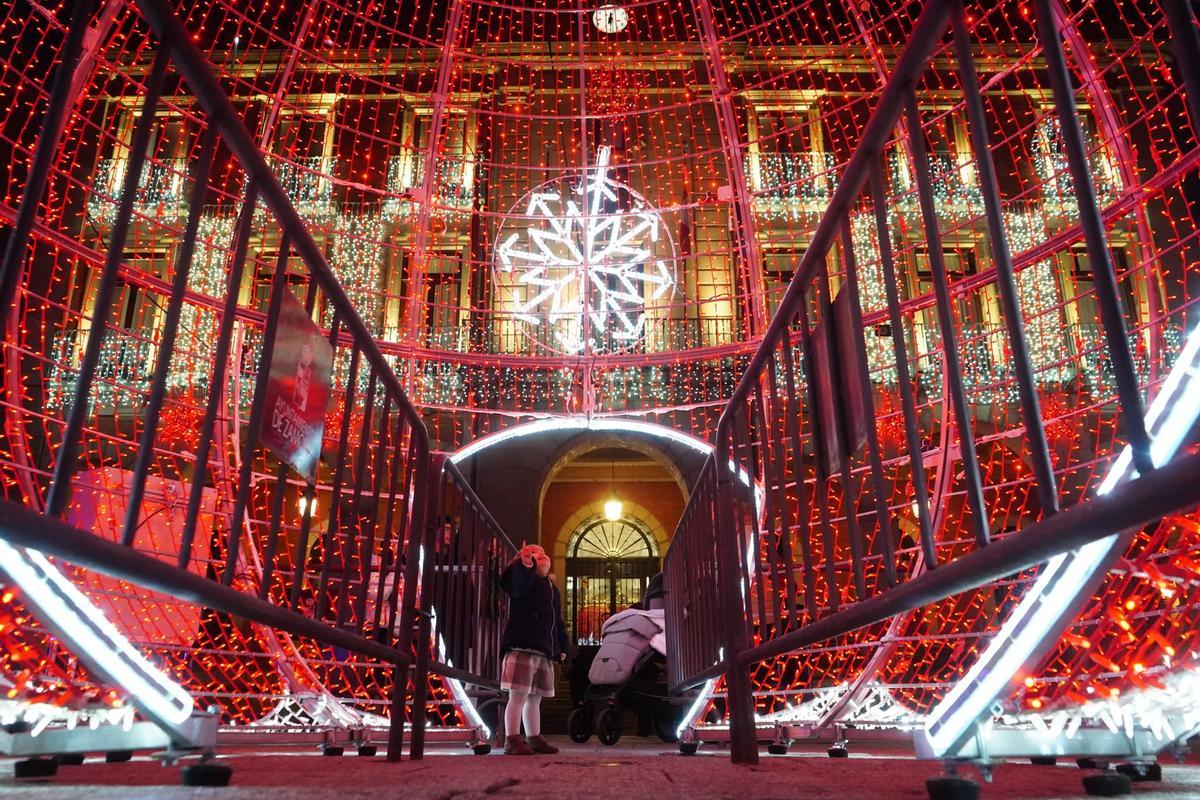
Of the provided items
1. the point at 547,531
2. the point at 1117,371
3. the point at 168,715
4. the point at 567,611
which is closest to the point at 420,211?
the point at 168,715

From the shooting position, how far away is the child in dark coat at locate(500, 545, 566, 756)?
459 cm

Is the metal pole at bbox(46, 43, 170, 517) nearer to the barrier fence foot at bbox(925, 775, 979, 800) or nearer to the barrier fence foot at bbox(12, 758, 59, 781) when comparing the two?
the barrier fence foot at bbox(12, 758, 59, 781)

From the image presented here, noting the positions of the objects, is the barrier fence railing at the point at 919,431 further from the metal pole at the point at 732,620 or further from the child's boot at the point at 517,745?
the child's boot at the point at 517,745

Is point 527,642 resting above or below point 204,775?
above

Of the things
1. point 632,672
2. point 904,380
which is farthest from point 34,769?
point 632,672

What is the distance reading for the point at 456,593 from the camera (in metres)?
4.04

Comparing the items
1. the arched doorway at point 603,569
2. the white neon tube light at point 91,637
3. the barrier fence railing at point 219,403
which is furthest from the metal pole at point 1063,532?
the arched doorway at point 603,569

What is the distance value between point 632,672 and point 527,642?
308cm

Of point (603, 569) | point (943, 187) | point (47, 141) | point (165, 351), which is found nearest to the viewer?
point (47, 141)

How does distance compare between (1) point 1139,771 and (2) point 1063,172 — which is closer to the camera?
(1) point 1139,771

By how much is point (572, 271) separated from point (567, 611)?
9610mm

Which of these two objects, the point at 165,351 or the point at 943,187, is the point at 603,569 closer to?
the point at 943,187

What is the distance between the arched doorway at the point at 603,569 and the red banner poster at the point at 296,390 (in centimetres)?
1216

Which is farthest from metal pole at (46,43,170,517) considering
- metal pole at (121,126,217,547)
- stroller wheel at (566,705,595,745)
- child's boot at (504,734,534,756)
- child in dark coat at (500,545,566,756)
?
stroller wheel at (566,705,595,745)
